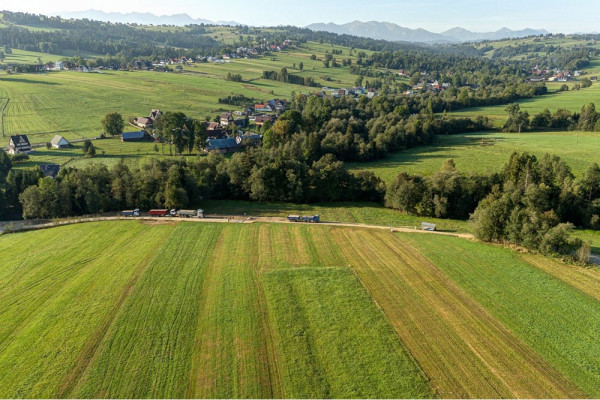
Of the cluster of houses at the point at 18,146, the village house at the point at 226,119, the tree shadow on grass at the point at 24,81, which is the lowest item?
the cluster of houses at the point at 18,146

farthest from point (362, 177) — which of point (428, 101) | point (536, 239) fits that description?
point (428, 101)

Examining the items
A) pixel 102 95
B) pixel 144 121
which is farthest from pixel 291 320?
pixel 102 95

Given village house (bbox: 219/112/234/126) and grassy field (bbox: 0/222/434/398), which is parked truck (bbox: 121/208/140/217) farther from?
village house (bbox: 219/112/234/126)

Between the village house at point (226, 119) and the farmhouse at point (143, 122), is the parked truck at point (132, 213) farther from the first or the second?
the village house at point (226, 119)

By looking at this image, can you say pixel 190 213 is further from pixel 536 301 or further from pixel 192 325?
pixel 536 301

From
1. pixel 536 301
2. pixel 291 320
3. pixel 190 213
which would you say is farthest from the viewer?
pixel 190 213

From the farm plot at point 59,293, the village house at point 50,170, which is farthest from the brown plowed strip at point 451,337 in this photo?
the village house at point 50,170
